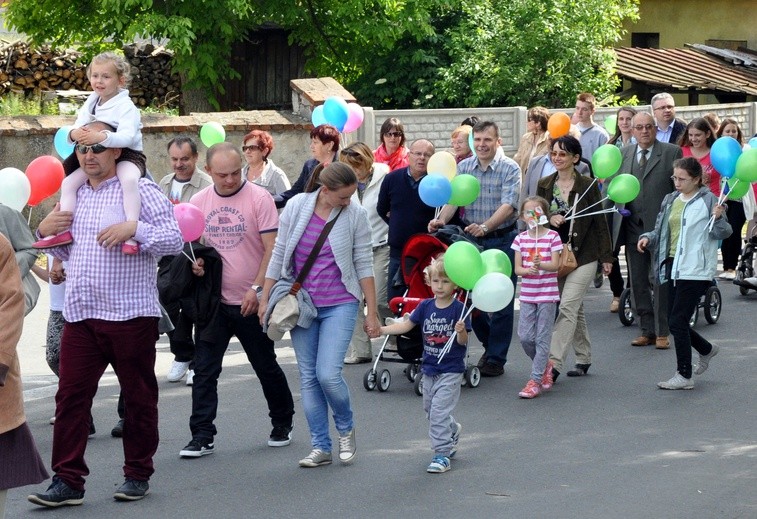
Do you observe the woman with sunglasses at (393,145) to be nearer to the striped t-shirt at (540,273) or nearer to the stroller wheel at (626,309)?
the striped t-shirt at (540,273)

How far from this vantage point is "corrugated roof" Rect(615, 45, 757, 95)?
99.5 feet

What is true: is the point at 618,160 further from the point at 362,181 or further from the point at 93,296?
the point at 93,296

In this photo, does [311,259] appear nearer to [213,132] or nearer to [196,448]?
[196,448]

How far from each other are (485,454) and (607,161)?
3739 mm

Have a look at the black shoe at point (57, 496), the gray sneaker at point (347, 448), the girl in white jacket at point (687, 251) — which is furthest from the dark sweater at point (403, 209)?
the black shoe at point (57, 496)

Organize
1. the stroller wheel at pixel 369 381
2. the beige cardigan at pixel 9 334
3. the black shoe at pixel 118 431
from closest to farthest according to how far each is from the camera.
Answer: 1. the beige cardigan at pixel 9 334
2. the black shoe at pixel 118 431
3. the stroller wheel at pixel 369 381

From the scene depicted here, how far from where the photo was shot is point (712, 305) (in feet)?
40.9

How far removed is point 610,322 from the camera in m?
12.6

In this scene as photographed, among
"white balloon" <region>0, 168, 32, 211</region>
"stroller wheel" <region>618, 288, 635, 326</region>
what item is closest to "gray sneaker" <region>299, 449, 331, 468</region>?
"white balloon" <region>0, 168, 32, 211</region>

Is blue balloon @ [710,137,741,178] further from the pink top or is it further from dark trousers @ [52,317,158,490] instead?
dark trousers @ [52,317,158,490]

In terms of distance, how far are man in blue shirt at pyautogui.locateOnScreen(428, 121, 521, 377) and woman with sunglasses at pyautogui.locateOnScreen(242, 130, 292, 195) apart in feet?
4.45

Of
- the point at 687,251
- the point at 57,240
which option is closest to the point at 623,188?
the point at 687,251

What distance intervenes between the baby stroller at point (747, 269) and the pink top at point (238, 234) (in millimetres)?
7484

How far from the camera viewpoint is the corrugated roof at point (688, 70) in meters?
30.3
